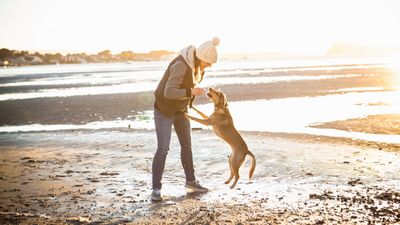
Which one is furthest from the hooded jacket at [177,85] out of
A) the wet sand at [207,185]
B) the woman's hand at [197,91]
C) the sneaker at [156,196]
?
the wet sand at [207,185]

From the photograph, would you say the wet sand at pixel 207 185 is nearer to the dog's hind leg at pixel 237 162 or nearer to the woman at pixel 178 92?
the dog's hind leg at pixel 237 162

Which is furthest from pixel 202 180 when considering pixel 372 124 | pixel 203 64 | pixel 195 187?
pixel 372 124

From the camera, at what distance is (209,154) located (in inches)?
398

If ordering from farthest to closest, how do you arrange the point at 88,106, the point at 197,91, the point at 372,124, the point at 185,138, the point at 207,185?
the point at 88,106, the point at 372,124, the point at 207,185, the point at 185,138, the point at 197,91

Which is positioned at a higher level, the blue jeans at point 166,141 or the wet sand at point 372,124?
the blue jeans at point 166,141

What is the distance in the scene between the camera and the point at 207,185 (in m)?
7.67

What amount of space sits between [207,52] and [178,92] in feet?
2.17

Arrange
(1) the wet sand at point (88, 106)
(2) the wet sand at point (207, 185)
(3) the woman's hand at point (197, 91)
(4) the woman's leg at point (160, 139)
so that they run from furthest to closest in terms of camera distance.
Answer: (1) the wet sand at point (88, 106) → (4) the woman's leg at point (160, 139) → (3) the woman's hand at point (197, 91) → (2) the wet sand at point (207, 185)

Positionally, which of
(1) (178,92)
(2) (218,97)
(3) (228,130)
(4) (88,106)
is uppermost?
(1) (178,92)

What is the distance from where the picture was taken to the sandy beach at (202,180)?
6.07 metres

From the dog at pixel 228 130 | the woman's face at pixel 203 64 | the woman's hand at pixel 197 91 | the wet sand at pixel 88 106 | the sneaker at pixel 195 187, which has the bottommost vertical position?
the wet sand at pixel 88 106

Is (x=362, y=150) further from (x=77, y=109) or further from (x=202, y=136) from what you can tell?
(x=77, y=109)

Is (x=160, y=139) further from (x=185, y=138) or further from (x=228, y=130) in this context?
(x=228, y=130)

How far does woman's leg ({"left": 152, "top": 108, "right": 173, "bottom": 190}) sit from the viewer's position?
6.68 meters
